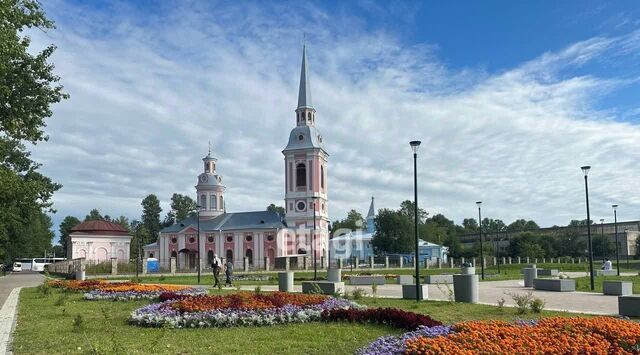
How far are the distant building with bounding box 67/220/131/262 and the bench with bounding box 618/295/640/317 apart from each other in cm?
6943

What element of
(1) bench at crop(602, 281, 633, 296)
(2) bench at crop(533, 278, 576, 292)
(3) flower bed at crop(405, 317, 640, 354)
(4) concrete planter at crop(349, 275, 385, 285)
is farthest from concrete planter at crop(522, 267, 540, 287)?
(3) flower bed at crop(405, 317, 640, 354)

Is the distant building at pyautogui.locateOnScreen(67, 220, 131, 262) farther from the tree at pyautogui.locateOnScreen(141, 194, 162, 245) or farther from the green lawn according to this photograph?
the green lawn

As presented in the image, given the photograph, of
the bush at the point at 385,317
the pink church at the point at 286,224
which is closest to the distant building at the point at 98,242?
the pink church at the point at 286,224

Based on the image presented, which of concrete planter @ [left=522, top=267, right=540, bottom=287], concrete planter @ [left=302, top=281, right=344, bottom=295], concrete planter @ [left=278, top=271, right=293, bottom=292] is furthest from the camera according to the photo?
concrete planter @ [left=522, top=267, right=540, bottom=287]

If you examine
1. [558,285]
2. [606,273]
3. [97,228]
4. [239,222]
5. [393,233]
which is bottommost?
[606,273]

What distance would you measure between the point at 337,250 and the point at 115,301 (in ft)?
208

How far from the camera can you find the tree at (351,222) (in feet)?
354

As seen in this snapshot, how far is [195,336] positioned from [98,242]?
71.2 m

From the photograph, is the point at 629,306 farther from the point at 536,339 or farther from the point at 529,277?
the point at 529,277

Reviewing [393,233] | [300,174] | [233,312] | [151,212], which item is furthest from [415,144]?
[151,212]

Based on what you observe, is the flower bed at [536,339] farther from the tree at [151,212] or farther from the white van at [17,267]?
the tree at [151,212]

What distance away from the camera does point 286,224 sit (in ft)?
226

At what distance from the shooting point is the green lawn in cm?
904

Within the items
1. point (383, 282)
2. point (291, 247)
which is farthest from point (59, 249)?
point (383, 282)
